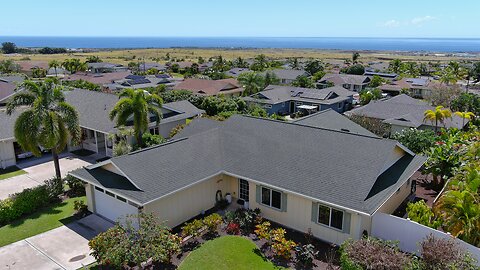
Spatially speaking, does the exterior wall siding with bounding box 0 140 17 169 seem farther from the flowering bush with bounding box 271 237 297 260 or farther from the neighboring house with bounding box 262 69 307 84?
the neighboring house with bounding box 262 69 307 84

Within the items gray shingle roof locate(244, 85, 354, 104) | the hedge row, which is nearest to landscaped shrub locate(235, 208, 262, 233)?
the hedge row

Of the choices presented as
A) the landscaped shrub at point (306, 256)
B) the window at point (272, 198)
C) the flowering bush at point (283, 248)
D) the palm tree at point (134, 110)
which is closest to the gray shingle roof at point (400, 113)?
the window at point (272, 198)

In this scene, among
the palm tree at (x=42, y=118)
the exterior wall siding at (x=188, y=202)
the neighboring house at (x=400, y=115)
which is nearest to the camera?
the exterior wall siding at (x=188, y=202)

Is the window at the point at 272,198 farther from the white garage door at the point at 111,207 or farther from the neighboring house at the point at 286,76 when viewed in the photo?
the neighboring house at the point at 286,76

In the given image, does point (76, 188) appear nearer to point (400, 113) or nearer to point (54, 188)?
point (54, 188)

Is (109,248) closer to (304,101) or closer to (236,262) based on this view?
(236,262)

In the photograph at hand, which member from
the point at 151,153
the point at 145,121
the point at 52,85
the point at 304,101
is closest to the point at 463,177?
the point at 151,153

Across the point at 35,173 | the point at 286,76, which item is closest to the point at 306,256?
the point at 35,173
